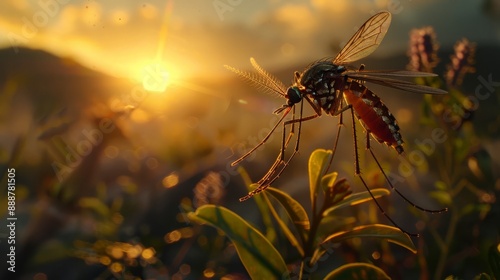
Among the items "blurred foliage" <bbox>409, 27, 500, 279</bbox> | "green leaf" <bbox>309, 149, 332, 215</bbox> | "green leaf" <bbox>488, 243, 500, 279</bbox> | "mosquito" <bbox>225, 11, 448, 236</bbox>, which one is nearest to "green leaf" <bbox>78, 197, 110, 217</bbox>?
"mosquito" <bbox>225, 11, 448, 236</bbox>

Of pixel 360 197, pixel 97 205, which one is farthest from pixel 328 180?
pixel 97 205

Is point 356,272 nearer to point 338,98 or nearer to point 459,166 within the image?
point 338,98

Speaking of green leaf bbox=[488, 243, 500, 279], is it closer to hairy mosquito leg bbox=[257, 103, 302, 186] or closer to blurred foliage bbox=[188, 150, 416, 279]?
blurred foliage bbox=[188, 150, 416, 279]

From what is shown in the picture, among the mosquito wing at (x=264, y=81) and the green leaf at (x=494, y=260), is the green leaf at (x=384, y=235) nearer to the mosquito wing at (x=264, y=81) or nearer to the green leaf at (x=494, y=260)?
the green leaf at (x=494, y=260)

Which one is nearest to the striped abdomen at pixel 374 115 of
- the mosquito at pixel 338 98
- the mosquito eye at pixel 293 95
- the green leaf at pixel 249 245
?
the mosquito at pixel 338 98

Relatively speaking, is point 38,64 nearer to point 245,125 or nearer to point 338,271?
point 245,125

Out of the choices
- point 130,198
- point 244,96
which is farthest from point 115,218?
point 244,96
